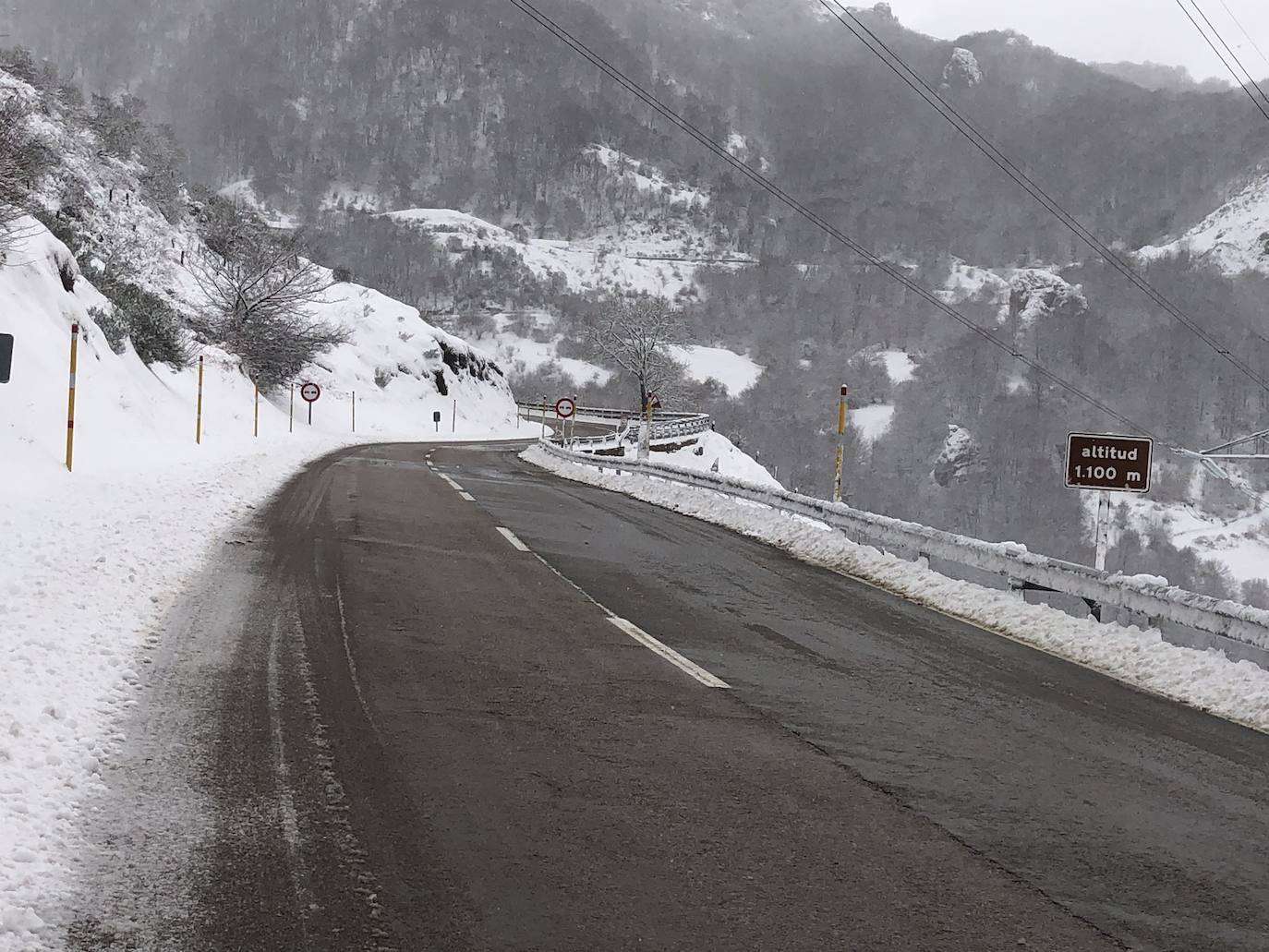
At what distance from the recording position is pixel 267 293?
4691 centimetres

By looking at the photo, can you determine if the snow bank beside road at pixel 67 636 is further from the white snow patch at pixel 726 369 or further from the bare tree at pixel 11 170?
the white snow patch at pixel 726 369

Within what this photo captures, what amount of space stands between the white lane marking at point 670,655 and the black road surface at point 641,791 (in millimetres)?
101

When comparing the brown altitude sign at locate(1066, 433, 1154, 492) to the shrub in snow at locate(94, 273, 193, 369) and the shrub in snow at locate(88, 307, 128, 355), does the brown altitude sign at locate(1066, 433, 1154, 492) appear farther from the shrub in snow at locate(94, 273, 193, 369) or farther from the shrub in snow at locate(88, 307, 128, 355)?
the shrub in snow at locate(94, 273, 193, 369)

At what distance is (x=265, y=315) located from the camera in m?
46.6

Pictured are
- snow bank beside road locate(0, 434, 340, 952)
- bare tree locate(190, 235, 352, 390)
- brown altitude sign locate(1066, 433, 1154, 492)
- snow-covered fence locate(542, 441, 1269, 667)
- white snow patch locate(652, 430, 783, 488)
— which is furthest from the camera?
Result: white snow patch locate(652, 430, 783, 488)

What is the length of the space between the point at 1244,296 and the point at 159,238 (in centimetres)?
18066

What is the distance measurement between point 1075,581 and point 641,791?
743cm

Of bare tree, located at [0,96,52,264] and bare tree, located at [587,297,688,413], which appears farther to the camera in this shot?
bare tree, located at [587,297,688,413]

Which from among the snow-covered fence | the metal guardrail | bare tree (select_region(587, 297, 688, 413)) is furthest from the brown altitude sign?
bare tree (select_region(587, 297, 688, 413))

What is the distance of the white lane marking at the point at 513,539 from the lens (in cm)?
1309

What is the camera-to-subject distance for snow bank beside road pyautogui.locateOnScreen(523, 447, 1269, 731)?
7.74m

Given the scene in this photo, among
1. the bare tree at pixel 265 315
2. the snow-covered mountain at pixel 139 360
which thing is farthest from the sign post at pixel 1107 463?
the bare tree at pixel 265 315

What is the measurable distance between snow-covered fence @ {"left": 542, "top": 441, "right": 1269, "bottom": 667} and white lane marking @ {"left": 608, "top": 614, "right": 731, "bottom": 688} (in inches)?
171

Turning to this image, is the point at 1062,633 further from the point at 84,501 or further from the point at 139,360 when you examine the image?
the point at 139,360
